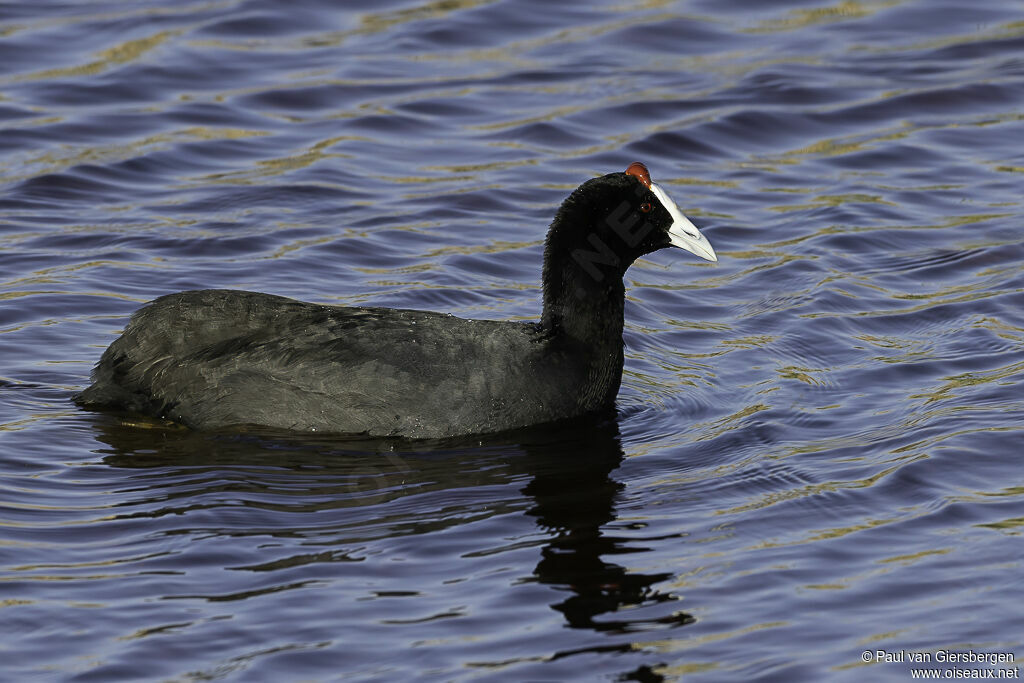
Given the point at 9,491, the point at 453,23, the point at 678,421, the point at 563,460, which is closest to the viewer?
the point at 9,491

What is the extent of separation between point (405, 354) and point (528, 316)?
6.27ft

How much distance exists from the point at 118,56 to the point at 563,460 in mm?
7735

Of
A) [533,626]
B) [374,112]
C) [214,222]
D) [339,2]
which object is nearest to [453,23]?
[339,2]

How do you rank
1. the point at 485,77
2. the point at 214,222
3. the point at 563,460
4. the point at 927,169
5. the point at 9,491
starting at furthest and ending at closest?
the point at 485,77, the point at 927,169, the point at 214,222, the point at 563,460, the point at 9,491

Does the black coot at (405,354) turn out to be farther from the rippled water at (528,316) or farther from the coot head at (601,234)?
the rippled water at (528,316)

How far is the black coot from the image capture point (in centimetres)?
727

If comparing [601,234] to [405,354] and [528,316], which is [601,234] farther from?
[528,316]

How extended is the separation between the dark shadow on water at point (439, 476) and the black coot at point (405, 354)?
0.10 m

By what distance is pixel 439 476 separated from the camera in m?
6.93

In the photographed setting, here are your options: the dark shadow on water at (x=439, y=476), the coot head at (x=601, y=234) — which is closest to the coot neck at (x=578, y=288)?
Answer: the coot head at (x=601, y=234)

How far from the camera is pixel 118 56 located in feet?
43.9

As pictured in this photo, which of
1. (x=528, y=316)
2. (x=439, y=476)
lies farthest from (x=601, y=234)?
(x=439, y=476)

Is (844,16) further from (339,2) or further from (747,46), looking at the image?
(339,2)

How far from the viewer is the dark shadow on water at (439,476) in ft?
20.0
